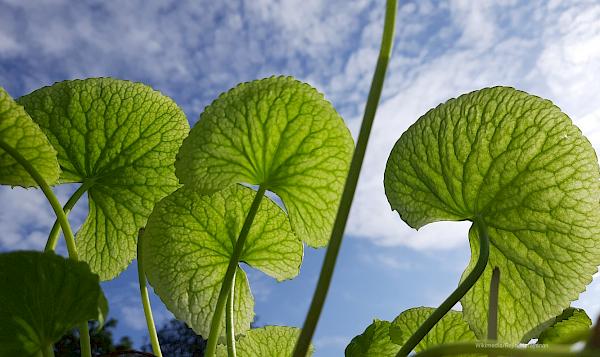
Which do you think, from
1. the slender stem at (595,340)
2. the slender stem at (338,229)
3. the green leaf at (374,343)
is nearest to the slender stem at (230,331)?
the green leaf at (374,343)

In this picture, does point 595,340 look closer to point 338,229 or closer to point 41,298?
point 338,229

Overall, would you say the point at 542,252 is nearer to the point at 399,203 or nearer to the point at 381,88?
the point at 399,203

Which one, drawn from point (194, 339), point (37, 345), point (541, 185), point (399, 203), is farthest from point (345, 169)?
point (194, 339)

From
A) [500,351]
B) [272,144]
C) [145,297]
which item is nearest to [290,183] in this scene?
[272,144]

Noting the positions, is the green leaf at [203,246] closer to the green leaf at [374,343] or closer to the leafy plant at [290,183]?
the leafy plant at [290,183]

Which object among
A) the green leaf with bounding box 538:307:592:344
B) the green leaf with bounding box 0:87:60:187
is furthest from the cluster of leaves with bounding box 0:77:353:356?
the green leaf with bounding box 538:307:592:344

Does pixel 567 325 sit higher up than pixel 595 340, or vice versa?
pixel 567 325

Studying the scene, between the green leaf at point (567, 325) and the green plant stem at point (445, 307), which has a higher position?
the green leaf at point (567, 325)
